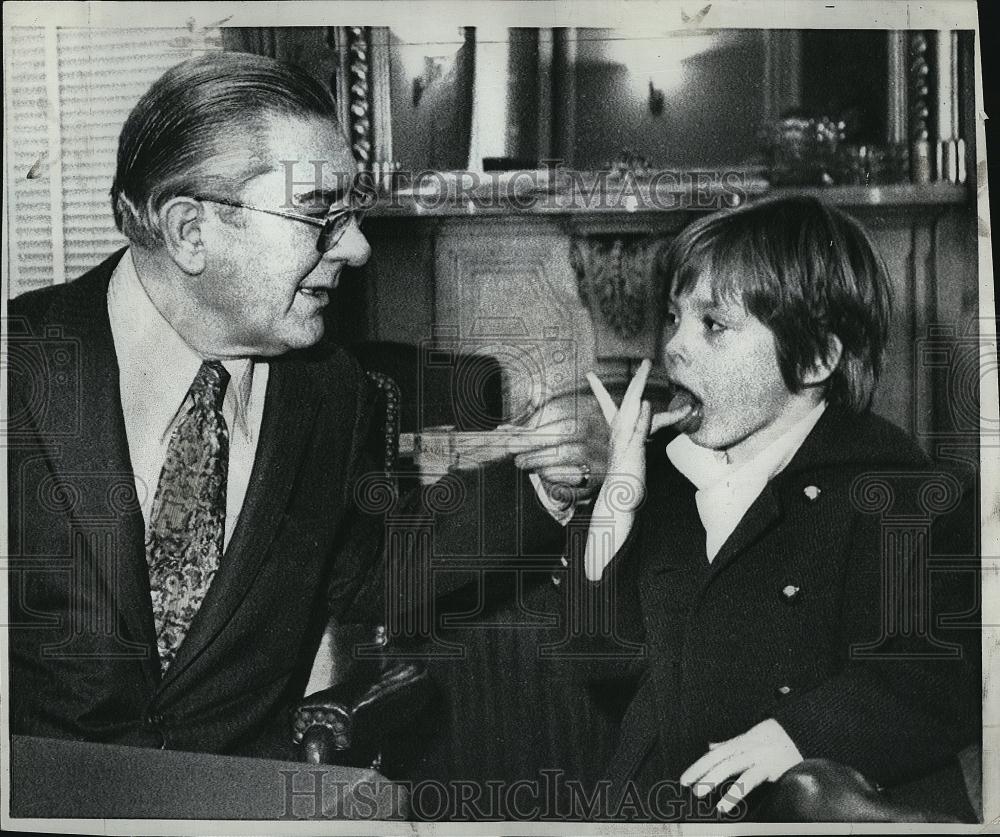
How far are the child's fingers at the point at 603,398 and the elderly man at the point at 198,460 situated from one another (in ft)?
0.32

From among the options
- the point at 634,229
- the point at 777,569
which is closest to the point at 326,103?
the point at 634,229

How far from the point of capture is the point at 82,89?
244cm

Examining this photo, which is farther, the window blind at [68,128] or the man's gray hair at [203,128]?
the window blind at [68,128]

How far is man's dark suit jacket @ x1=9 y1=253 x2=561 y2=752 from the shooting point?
7.84ft

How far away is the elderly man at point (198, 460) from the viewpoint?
2367 millimetres

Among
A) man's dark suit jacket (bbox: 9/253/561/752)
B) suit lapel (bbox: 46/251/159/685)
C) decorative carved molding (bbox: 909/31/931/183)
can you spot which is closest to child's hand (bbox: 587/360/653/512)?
man's dark suit jacket (bbox: 9/253/561/752)

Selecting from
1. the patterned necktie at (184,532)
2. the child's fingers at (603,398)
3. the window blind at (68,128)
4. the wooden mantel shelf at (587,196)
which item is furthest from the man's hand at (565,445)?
the window blind at (68,128)

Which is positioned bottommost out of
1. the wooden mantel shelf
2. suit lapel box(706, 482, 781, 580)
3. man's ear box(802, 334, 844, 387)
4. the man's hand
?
suit lapel box(706, 482, 781, 580)

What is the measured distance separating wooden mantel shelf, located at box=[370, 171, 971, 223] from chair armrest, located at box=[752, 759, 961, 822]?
3.97 ft

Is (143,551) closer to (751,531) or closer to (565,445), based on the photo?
(565,445)

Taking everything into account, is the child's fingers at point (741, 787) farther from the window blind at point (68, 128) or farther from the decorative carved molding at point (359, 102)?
the window blind at point (68, 128)

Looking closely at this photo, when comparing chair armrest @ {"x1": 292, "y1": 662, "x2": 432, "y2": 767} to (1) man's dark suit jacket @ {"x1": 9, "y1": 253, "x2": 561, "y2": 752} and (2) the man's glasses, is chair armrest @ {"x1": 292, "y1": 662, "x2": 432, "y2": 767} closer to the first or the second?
(1) man's dark suit jacket @ {"x1": 9, "y1": 253, "x2": 561, "y2": 752}

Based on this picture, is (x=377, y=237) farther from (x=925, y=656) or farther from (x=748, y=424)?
(x=925, y=656)

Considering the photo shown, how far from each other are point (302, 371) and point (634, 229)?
30.2 inches
